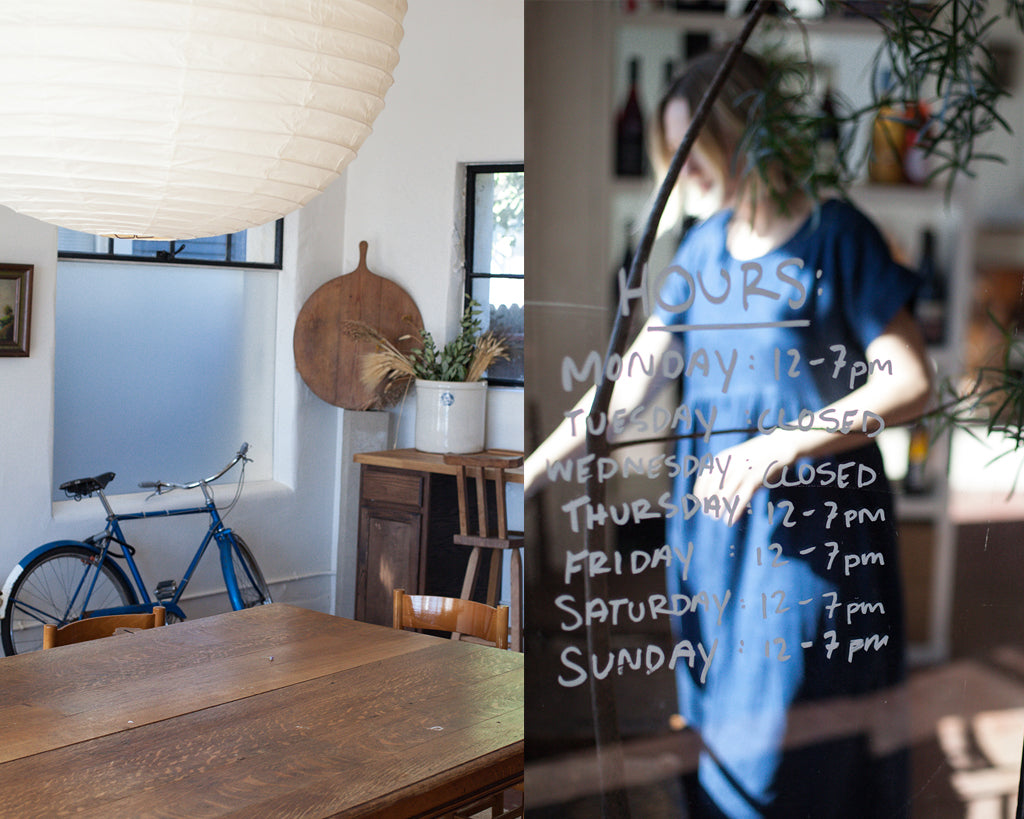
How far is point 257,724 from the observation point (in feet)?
6.82

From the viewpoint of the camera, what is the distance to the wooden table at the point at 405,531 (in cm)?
469

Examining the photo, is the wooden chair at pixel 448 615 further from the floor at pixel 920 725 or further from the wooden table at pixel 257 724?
the floor at pixel 920 725

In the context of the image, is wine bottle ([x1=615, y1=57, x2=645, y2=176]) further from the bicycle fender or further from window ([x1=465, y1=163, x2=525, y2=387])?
window ([x1=465, y1=163, x2=525, y2=387])

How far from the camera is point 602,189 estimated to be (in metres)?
0.91

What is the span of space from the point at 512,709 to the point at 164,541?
9.35 ft

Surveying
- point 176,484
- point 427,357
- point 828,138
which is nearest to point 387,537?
point 427,357

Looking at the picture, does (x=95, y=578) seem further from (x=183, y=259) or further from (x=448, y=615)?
(x=448, y=615)

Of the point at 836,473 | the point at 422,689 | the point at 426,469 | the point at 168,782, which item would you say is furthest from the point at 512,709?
the point at 426,469

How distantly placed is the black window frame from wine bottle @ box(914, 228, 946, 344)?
3550 mm

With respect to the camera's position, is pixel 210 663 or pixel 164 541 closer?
pixel 210 663

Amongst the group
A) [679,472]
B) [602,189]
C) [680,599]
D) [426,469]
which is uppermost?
[602,189]

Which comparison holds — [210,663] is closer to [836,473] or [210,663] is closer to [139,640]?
[139,640]

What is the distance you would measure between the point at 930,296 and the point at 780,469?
7.7 inches

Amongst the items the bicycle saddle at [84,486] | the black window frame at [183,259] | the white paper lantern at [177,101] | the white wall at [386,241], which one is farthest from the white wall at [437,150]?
the white paper lantern at [177,101]
